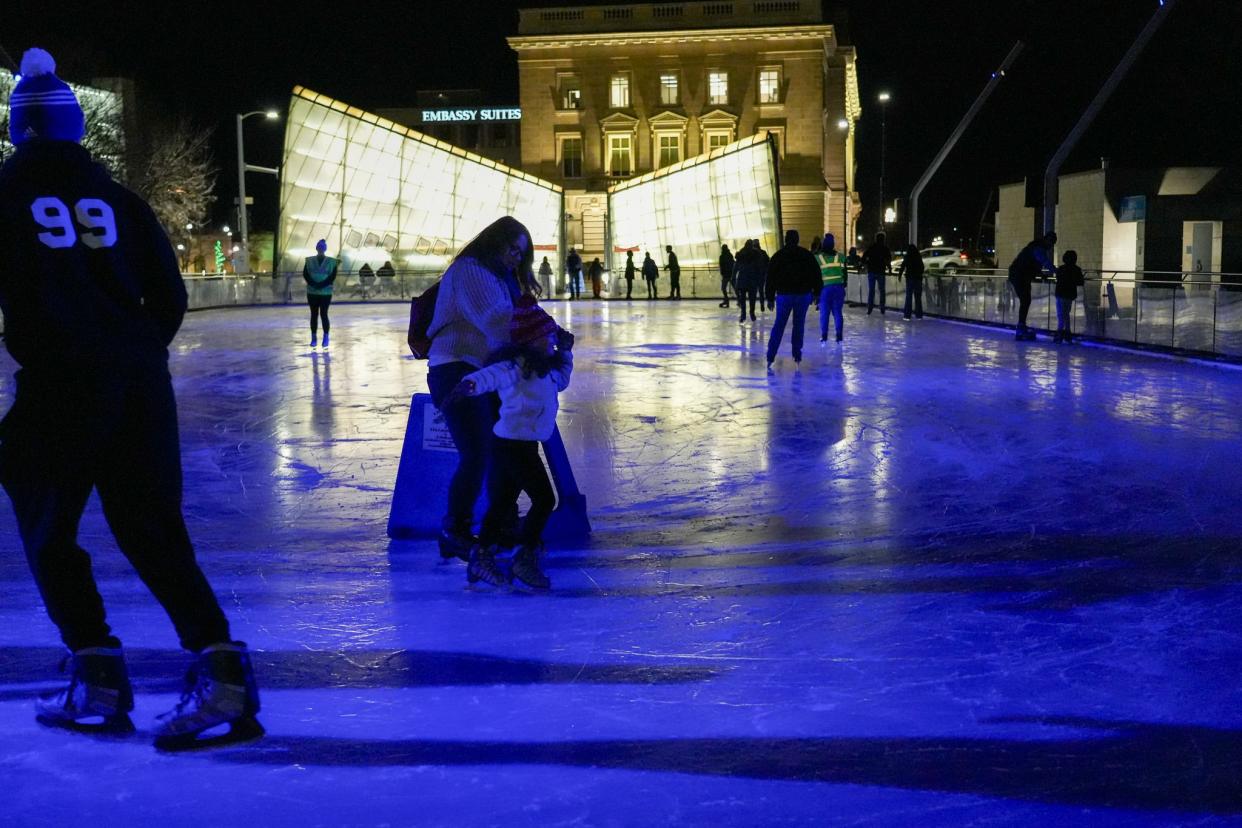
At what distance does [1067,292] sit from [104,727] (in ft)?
59.3

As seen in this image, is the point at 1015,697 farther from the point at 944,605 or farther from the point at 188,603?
the point at 188,603

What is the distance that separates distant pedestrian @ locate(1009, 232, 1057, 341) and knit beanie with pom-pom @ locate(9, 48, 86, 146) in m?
17.9

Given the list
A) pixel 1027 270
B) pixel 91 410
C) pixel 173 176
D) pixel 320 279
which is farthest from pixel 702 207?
pixel 91 410

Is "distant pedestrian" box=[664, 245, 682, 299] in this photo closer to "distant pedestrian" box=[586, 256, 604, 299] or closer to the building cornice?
"distant pedestrian" box=[586, 256, 604, 299]

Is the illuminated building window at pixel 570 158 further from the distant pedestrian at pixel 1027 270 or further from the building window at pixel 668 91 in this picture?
the distant pedestrian at pixel 1027 270

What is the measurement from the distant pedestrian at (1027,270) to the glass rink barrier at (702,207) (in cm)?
3340

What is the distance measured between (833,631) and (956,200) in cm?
7940

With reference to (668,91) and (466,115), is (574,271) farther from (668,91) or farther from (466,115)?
(466,115)

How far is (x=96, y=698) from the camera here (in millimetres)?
3713

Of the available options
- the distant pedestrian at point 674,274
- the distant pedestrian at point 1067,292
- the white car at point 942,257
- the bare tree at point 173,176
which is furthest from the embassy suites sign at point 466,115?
the distant pedestrian at point 1067,292

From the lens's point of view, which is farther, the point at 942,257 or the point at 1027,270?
the point at 942,257

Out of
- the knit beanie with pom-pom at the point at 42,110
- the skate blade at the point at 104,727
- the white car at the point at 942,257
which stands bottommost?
the skate blade at the point at 104,727

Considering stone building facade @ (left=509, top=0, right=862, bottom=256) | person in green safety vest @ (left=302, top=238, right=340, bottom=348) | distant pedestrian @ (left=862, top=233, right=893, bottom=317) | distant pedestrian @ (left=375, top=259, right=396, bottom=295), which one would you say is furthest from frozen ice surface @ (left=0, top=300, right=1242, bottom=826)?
stone building facade @ (left=509, top=0, right=862, bottom=256)

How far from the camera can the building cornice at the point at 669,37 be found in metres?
74.6
